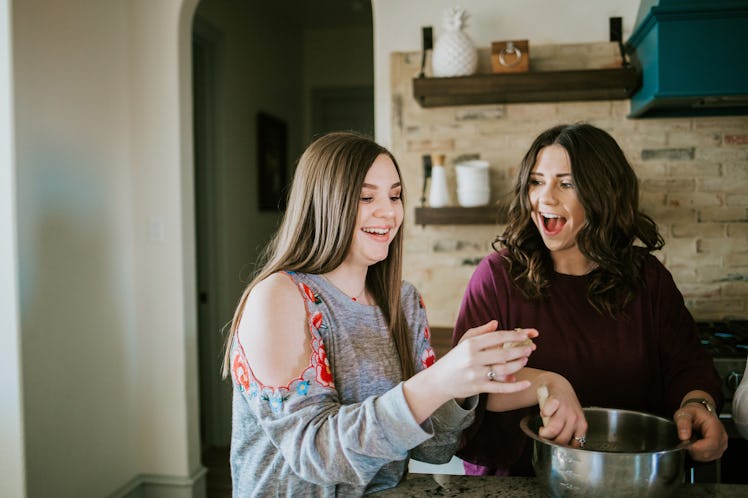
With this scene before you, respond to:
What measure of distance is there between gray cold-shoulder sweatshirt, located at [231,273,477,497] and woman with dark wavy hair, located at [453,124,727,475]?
0.29 meters

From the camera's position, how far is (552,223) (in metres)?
1.52

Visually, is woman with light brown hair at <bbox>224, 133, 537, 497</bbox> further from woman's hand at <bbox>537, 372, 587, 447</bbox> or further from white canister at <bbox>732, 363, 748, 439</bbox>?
white canister at <bbox>732, 363, 748, 439</bbox>

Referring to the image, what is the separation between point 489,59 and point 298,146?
2.57 meters

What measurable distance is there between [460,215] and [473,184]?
14 centimetres

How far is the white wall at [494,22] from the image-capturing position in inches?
106

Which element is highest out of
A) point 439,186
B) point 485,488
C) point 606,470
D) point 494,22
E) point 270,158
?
point 494,22

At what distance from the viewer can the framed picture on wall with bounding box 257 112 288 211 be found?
427cm

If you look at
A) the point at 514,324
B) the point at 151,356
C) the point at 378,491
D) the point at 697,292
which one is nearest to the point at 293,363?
the point at 378,491

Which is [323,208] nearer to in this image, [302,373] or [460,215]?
[302,373]

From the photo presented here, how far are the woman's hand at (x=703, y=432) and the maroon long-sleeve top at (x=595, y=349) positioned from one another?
0.21m

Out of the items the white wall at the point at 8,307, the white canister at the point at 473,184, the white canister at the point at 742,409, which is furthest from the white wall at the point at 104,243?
the white canister at the point at 742,409

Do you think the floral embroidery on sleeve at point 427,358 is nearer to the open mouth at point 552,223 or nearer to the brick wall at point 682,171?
the open mouth at point 552,223

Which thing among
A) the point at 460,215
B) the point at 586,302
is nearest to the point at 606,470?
the point at 586,302

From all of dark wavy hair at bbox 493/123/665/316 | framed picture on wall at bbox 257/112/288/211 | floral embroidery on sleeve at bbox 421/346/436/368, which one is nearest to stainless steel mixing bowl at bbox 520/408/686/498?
floral embroidery on sleeve at bbox 421/346/436/368
